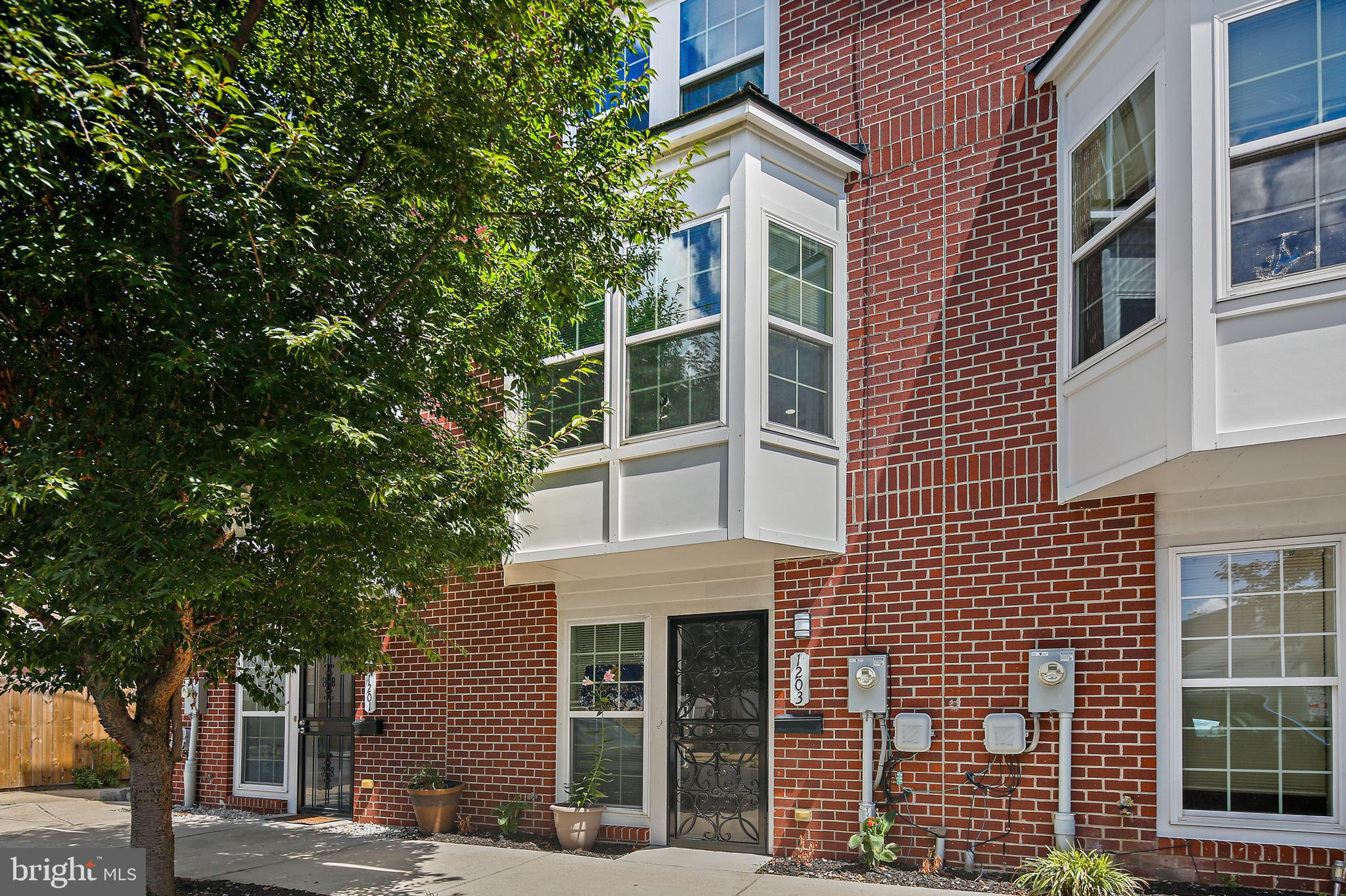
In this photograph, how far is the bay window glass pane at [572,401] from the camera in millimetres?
9375

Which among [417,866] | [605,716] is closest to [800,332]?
[605,716]

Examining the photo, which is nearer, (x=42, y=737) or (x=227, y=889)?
(x=227, y=889)

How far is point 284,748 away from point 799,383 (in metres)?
8.29

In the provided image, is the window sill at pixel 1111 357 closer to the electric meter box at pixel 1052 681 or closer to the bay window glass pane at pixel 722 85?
the electric meter box at pixel 1052 681

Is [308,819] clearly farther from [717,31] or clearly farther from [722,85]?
[717,31]

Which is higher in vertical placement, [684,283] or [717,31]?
[717,31]

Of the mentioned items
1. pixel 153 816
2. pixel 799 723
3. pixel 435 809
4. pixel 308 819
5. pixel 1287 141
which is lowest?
pixel 308 819

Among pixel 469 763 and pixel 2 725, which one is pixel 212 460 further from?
pixel 2 725

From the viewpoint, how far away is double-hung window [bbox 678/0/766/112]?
969 cm

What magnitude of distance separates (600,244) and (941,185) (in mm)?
3127

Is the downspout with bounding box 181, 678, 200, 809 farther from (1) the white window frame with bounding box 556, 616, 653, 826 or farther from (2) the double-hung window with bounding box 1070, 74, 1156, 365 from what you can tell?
(2) the double-hung window with bounding box 1070, 74, 1156, 365

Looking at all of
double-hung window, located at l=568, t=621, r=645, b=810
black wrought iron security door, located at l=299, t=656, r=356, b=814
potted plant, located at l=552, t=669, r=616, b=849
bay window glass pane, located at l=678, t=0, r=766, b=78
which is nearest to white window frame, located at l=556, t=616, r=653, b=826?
double-hung window, located at l=568, t=621, r=645, b=810

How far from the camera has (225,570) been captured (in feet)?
18.3

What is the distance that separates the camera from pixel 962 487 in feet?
26.3
